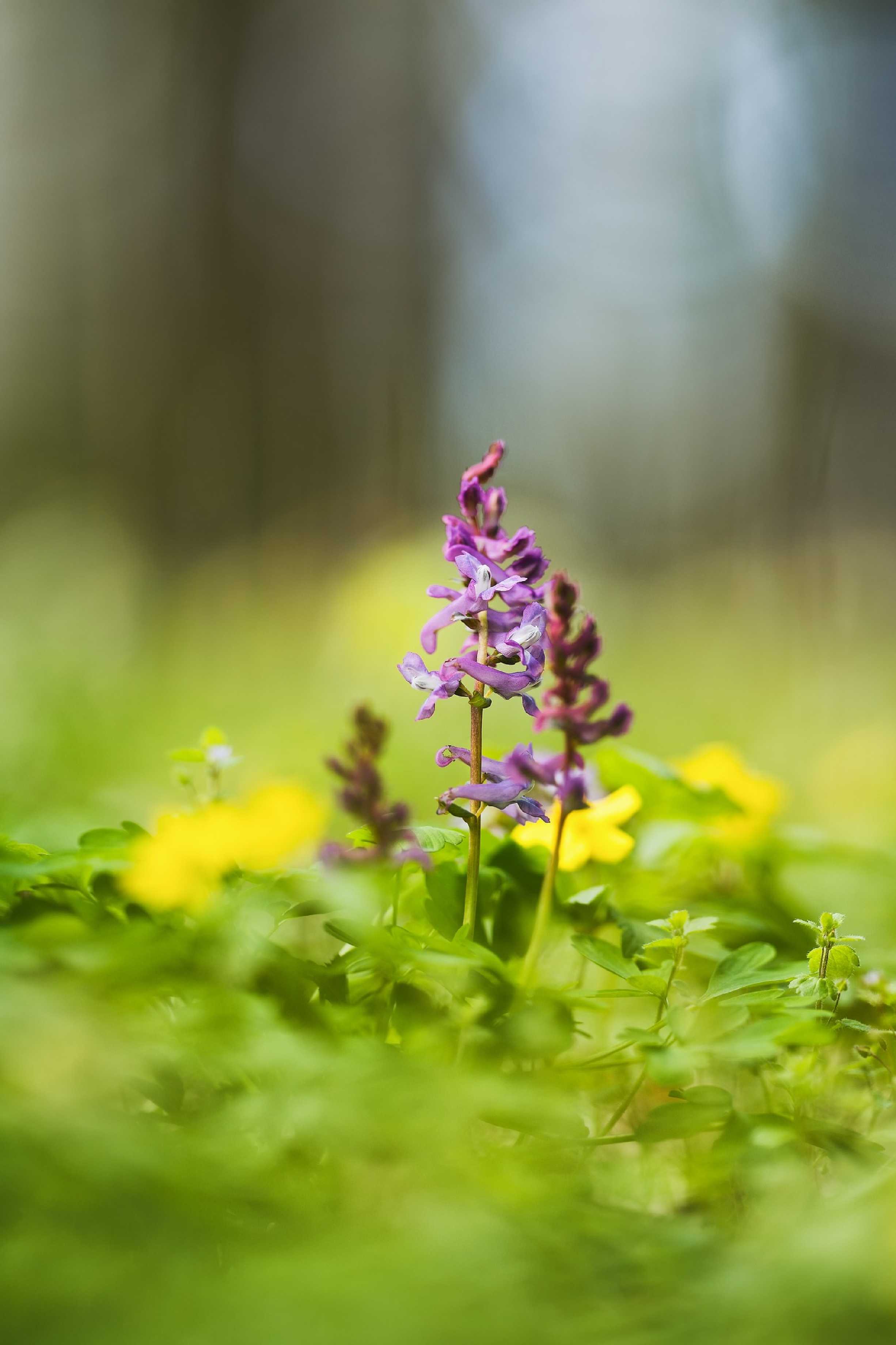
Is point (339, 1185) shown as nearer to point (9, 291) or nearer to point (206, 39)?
point (9, 291)

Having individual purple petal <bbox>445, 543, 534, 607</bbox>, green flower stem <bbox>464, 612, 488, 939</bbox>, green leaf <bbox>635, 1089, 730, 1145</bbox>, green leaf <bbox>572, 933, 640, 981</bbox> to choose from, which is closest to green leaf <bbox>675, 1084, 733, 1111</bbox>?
green leaf <bbox>635, 1089, 730, 1145</bbox>

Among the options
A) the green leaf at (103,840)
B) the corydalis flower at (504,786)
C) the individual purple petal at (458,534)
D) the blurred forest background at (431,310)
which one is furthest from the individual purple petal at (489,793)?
the blurred forest background at (431,310)

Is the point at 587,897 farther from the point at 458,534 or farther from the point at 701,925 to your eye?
the point at 458,534

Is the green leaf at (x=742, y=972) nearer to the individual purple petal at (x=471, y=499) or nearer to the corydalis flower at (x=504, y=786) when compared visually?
the corydalis flower at (x=504, y=786)

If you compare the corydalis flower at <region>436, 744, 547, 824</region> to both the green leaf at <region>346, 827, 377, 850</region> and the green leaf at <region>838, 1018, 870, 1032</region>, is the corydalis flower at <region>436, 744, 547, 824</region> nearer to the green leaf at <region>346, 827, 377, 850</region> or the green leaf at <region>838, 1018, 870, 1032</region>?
the green leaf at <region>346, 827, 377, 850</region>

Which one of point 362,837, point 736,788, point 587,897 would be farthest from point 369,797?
point 736,788
